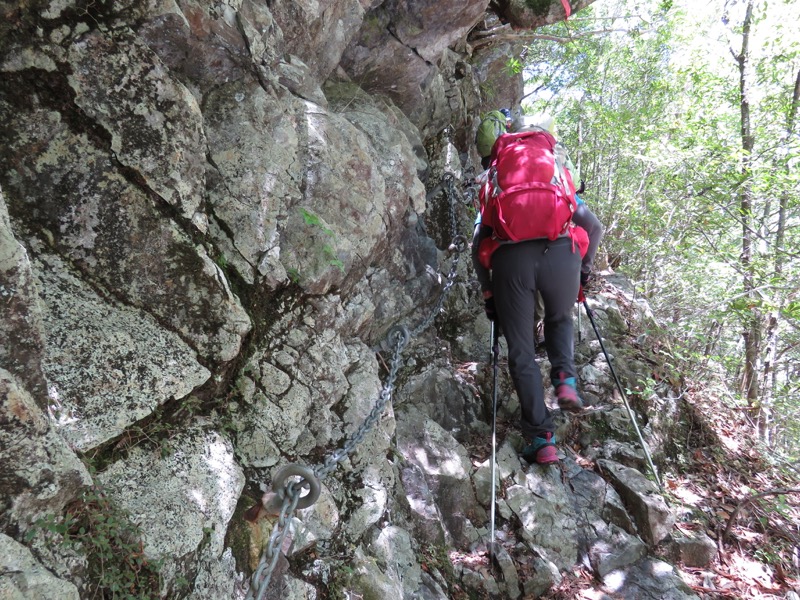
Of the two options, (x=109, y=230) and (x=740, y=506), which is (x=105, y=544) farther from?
(x=740, y=506)

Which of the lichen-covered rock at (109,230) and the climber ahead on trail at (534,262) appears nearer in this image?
the lichen-covered rock at (109,230)

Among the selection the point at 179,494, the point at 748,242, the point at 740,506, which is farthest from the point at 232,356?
the point at 748,242


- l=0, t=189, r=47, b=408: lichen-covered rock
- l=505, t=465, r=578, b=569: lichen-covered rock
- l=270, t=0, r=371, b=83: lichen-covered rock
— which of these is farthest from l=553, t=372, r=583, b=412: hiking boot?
l=0, t=189, r=47, b=408: lichen-covered rock

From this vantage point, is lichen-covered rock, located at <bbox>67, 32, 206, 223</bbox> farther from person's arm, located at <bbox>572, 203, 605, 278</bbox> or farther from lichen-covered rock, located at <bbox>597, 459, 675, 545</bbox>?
lichen-covered rock, located at <bbox>597, 459, 675, 545</bbox>

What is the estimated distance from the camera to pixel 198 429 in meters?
2.57

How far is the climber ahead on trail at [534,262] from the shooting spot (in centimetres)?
418

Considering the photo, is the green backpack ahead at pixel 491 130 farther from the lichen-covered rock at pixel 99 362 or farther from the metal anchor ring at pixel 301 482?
the metal anchor ring at pixel 301 482

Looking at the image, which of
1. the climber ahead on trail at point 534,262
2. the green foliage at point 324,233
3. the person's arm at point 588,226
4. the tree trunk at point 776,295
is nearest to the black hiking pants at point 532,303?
the climber ahead on trail at point 534,262

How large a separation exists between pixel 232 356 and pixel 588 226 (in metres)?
3.88

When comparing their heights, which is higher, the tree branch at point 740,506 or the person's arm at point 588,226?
the person's arm at point 588,226

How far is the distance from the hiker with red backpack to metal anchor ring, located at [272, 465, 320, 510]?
2.55 m

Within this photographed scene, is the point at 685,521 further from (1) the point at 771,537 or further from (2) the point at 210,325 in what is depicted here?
(2) the point at 210,325

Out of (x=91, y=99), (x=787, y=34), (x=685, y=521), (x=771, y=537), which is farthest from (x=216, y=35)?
(x=787, y=34)

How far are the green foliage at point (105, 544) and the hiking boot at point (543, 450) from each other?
10.8 ft
